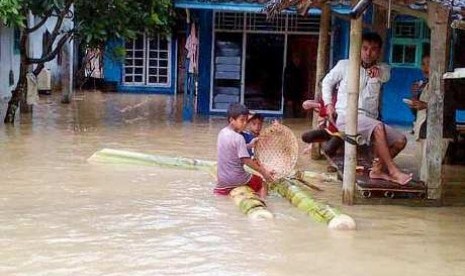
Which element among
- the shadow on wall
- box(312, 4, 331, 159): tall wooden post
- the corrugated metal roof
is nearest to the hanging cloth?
the corrugated metal roof

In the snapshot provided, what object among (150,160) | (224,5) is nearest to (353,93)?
(150,160)

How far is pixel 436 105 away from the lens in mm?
8352

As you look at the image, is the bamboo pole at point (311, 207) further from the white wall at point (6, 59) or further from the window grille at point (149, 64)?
the window grille at point (149, 64)

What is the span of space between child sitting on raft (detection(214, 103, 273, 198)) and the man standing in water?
3.92 feet

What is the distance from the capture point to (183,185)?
9344 mm

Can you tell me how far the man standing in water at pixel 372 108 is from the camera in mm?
8664

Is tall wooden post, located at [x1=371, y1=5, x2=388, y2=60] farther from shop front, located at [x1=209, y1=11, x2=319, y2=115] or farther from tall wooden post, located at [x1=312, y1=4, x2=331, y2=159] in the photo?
shop front, located at [x1=209, y1=11, x2=319, y2=115]

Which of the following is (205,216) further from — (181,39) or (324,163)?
(181,39)

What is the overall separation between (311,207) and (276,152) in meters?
1.47

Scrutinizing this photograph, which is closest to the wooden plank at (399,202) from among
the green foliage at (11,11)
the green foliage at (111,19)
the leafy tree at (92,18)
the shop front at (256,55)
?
the green foliage at (11,11)

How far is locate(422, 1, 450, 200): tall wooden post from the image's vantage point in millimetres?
8258

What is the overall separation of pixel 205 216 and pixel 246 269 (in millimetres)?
1848

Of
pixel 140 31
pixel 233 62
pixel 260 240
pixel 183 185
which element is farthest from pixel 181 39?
pixel 260 240

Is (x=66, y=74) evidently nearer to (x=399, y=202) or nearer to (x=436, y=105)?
(x=399, y=202)
